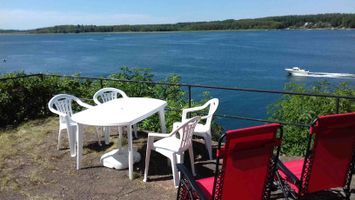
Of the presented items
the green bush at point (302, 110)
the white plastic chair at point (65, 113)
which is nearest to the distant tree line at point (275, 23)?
the green bush at point (302, 110)

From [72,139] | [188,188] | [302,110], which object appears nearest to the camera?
[188,188]

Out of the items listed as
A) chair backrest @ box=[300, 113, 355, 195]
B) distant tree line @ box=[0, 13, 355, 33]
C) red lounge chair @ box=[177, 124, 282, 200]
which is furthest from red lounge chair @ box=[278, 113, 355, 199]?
distant tree line @ box=[0, 13, 355, 33]

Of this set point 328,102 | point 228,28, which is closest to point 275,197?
point 328,102

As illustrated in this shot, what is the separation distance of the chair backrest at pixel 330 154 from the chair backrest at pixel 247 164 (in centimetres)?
32

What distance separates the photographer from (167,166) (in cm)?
494

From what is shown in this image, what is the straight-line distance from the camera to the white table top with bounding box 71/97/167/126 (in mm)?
4484

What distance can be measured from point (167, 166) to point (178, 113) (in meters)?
2.31

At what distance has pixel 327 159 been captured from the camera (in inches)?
123

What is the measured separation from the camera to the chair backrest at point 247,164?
2736mm

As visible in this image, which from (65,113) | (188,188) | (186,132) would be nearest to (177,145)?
(186,132)

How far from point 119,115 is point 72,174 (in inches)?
36.1

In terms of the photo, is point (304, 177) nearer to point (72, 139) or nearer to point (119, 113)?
point (119, 113)

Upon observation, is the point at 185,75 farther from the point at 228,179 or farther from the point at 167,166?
the point at 228,179

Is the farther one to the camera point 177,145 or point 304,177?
point 177,145
